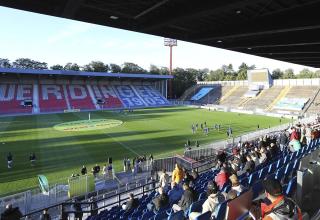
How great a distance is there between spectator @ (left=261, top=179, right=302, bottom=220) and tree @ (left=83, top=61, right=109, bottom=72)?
9632 centimetres

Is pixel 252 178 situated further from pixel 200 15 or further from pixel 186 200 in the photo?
pixel 200 15

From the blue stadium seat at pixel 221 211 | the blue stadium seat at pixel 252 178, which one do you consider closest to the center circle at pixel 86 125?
the blue stadium seat at pixel 252 178

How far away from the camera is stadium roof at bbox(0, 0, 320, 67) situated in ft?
22.3

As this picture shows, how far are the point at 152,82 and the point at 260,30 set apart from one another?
70360 millimetres

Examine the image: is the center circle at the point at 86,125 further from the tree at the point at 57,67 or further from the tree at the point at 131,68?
the tree at the point at 131,68

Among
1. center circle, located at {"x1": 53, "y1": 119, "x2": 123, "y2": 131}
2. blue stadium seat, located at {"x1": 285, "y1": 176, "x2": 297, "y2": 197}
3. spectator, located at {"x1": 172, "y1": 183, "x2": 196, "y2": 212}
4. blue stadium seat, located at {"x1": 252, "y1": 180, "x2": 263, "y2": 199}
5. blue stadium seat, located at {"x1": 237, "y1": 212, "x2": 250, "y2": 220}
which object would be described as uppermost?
blue stadium seat, located at {"x1": 285, "y1": 176, "x2": 297, "y2": 197}

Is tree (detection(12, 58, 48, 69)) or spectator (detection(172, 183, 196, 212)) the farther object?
tree (detection(12, 58, 48, 69))

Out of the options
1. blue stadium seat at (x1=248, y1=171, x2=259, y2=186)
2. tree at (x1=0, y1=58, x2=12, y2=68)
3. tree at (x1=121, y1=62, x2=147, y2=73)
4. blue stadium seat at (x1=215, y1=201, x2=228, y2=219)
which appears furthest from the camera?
tree at (x1=121, y1=62, x2=147, y2=73)

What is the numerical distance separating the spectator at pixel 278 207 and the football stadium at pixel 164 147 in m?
0.01

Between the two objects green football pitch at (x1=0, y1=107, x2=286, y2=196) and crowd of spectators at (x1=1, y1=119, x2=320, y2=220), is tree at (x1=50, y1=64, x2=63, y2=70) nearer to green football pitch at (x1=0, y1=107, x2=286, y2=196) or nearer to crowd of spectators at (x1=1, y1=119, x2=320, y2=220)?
green football pitch at (x1=0, y1=107, x2=286, y2=196)

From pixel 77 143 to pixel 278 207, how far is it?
2571cm

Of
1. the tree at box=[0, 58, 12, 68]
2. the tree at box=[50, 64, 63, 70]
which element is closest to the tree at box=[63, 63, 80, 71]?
the tree at box=[50, 64, 63, 70]

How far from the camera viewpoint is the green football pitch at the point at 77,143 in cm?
1950

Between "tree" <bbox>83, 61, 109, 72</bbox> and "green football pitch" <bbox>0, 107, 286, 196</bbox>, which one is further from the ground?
"tree" <bbox>83, 61, 109, 72</bbox>
